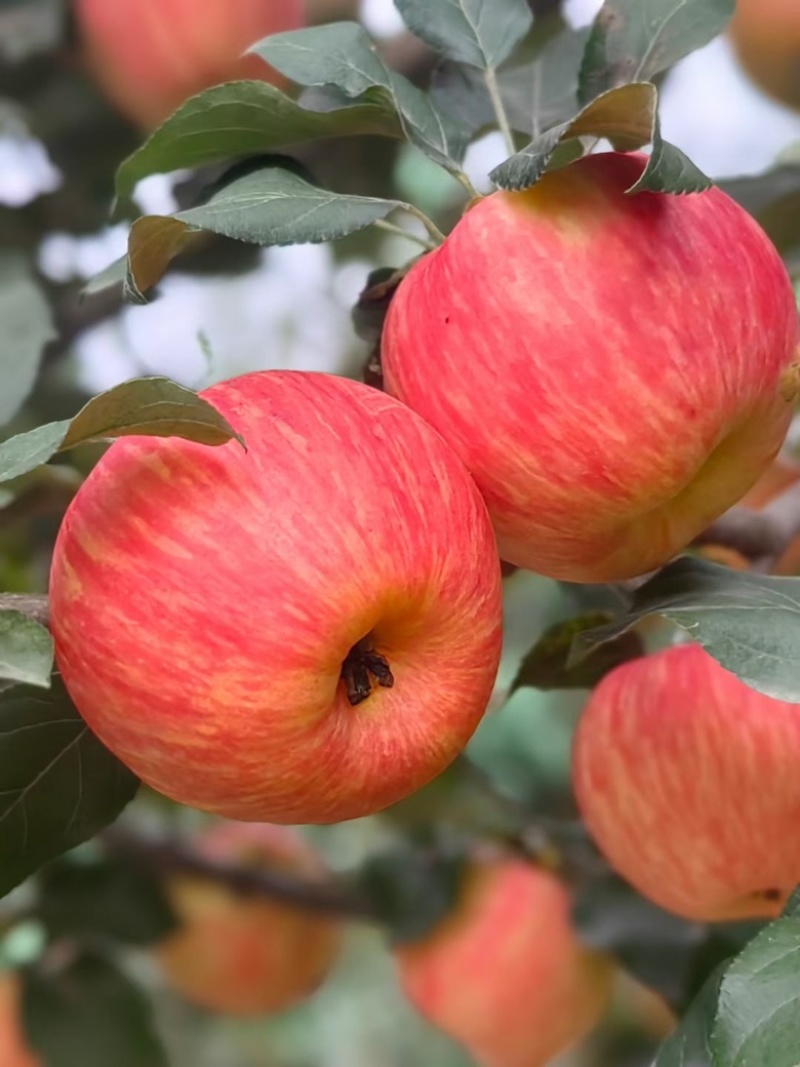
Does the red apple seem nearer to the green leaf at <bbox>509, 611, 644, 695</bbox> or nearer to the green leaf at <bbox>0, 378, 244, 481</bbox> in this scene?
the green leaf at <bbox>509, 611, 644, 695</bbox>

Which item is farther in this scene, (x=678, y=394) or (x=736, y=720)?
(x=736, y=720)

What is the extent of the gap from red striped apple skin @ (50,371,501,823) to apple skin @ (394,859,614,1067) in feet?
2.21

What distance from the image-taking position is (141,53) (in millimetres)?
978

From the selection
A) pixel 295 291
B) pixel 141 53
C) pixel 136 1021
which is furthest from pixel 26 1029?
pixel 295 291

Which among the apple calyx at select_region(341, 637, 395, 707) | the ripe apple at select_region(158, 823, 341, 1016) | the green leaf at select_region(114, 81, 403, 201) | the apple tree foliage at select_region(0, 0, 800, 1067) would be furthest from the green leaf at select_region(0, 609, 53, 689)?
the ripe apple at select_region(158, 823, 341, 1016)

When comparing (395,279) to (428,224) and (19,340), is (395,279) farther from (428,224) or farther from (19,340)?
(19,340)

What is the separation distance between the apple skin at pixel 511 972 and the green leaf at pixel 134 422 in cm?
78

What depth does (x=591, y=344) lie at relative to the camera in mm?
423

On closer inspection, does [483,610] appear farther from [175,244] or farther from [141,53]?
[141,53]

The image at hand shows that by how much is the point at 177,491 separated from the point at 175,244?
14 cm

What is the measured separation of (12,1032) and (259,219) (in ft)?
2.90

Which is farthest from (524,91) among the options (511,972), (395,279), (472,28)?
(511,972)

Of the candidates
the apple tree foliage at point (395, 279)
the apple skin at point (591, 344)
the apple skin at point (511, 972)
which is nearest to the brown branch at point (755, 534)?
the apple tree foliage at point (395, 279)

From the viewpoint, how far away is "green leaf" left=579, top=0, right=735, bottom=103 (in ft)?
1.77
